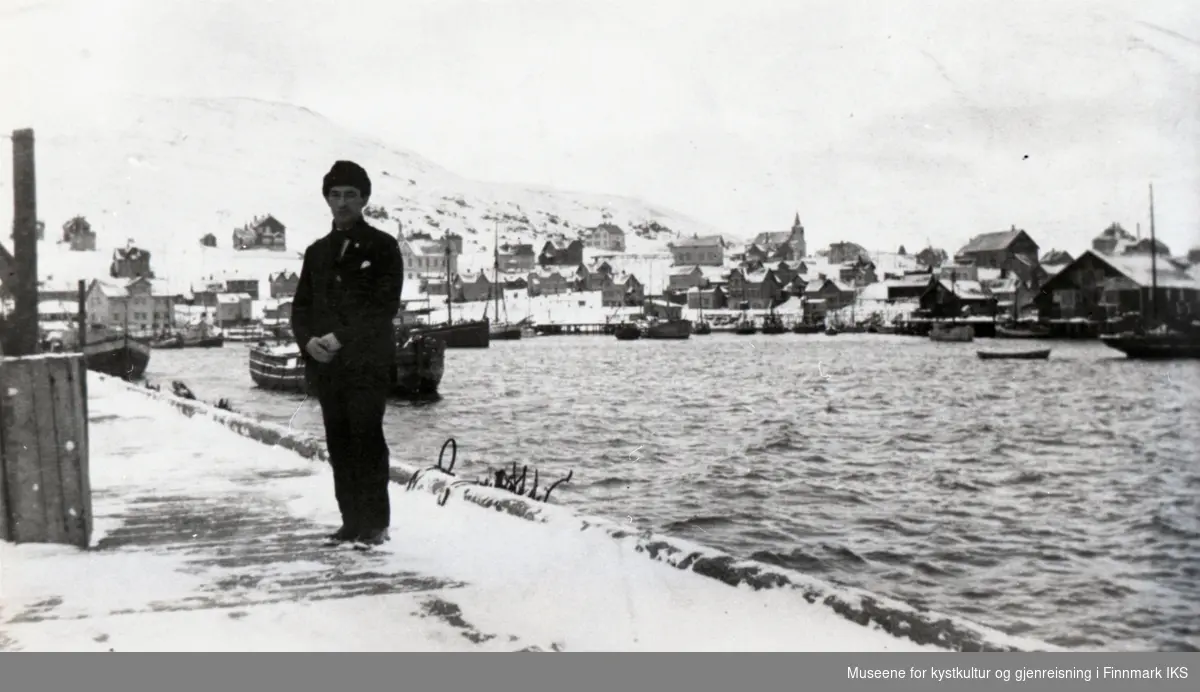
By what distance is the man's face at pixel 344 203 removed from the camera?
151 inches

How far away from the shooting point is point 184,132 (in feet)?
24.1

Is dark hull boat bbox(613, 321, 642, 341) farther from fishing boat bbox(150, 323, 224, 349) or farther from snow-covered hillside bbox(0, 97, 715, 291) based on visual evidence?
snow-covered hillside bbox(0, 97, 715, 291)

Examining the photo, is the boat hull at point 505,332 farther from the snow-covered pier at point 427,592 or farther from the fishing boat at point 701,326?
the snow-covered pier at point 427,592

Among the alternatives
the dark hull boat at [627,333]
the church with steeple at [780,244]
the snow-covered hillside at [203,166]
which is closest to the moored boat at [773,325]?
the dark hull boat at [627,333]

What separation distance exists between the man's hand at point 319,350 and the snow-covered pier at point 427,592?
2.62ft

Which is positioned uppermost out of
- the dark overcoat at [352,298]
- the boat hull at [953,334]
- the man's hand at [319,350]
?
the dark overcoat at [352,298]

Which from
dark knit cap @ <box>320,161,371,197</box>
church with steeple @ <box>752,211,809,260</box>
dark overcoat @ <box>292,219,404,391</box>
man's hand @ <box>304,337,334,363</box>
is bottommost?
man's hand @ <box>304,337,334,363</box>

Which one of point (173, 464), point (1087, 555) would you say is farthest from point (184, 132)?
point (1087, 555)

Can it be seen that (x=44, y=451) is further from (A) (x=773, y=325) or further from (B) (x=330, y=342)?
(A) (x=773, y=325)

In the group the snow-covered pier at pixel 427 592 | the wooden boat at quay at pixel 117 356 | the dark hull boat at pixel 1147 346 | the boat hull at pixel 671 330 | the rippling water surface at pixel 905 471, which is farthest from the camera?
the boat hull at pixel 671 330

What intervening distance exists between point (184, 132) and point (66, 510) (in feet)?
14.0

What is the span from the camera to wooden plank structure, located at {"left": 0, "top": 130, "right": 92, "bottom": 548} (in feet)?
12.5

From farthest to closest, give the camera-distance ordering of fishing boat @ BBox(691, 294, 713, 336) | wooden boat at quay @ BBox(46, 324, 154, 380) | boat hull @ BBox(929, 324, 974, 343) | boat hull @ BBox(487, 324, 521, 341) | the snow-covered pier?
fishing boat @ BBox(691, 294, 713, 336) → boat hull @ BBox(487, 324, 521, 341) → boat hull @ BBox(929, 324, 974, 343) → wooden boat at quay @ BBox(46, 324, 154, 380) → the snow-covered pier

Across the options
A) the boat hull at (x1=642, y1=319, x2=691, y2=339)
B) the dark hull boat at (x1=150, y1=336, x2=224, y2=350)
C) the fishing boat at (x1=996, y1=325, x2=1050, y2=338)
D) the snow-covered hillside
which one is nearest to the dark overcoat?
the snow-covered hillside
